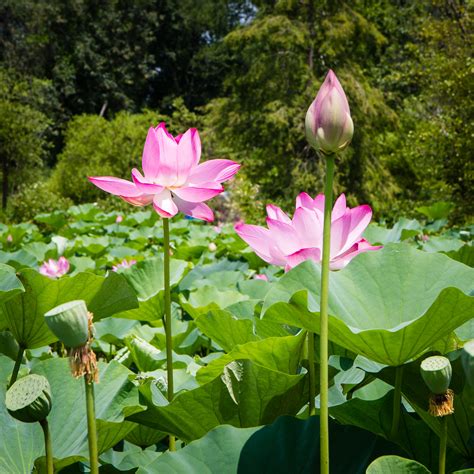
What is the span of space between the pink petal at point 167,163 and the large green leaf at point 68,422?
0.25 metres

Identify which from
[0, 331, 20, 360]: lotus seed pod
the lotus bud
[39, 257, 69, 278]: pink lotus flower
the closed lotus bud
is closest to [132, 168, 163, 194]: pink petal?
[0, 331, 20, 360]: lotus seed pod

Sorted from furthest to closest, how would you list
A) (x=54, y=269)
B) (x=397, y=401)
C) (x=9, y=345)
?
(x=54, y=269) → (x=9, y=345) → (x=397, y=401)

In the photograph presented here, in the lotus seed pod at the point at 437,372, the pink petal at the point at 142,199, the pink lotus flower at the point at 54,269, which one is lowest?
the pink lotus flower at the point at 54,269

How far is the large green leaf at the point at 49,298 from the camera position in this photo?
2.49 feet

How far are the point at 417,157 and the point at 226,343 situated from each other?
6404 millimetres

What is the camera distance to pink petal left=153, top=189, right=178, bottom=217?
31.0 inches

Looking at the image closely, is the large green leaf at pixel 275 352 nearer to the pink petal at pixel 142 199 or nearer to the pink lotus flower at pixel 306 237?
the pink lotus flower at pixel 306 237

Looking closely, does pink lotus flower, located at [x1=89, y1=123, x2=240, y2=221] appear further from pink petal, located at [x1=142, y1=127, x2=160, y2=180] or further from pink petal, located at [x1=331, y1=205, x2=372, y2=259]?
pink petal, located at [x1=331, y1=205, x2=372, y2=259]

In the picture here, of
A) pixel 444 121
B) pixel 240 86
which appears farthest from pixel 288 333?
pixel 240 86

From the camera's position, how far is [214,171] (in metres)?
0.84

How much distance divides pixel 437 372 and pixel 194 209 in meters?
0.45

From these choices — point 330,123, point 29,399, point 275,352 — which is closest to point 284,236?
point 275,352

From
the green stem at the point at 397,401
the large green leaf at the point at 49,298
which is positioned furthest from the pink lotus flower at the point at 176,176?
the green stem at the point at 397,401

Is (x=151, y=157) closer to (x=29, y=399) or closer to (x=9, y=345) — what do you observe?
(x=9, y=345)
